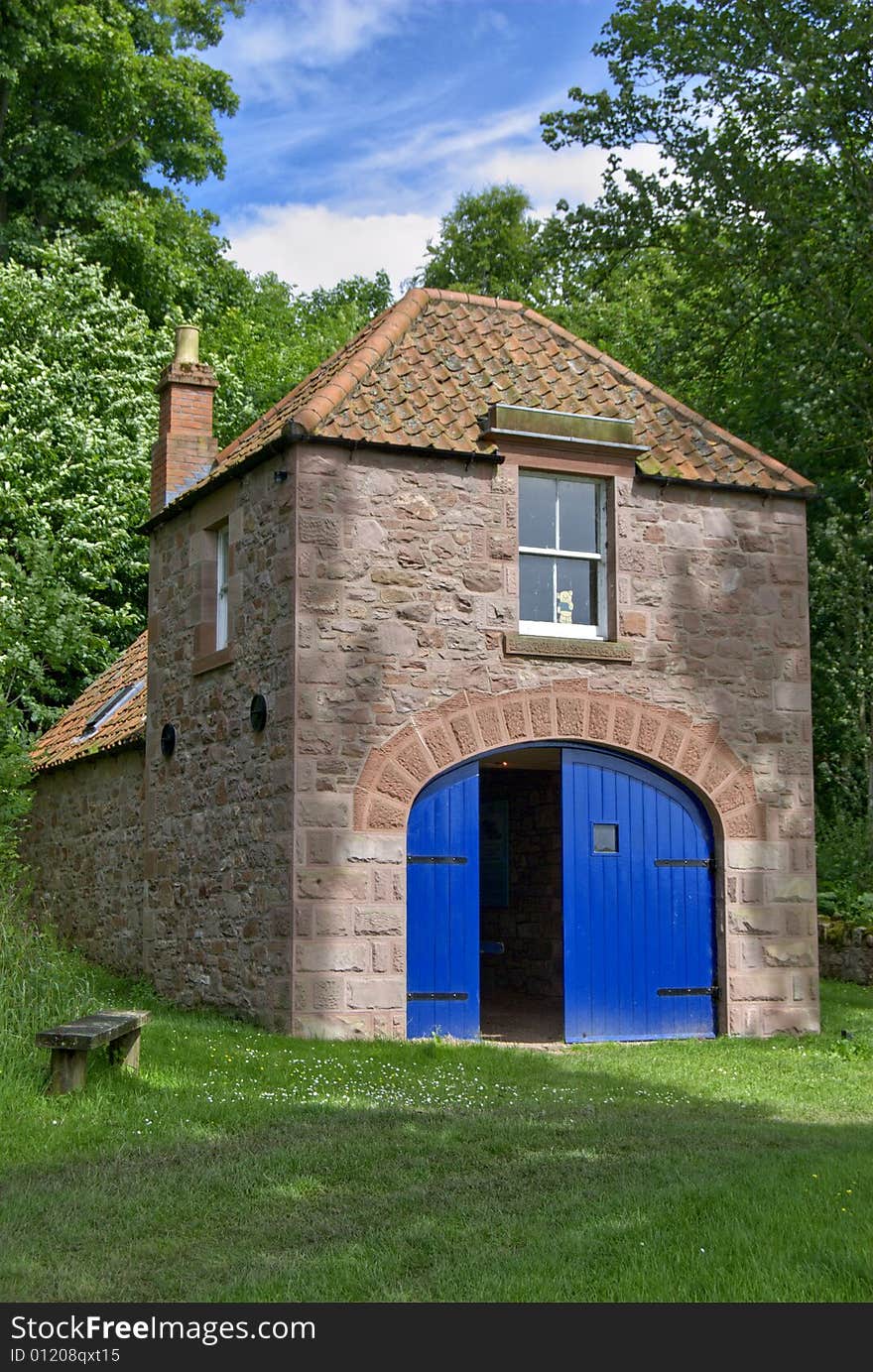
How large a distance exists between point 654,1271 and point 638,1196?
1.21 m

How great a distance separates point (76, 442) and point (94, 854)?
752 centimetres

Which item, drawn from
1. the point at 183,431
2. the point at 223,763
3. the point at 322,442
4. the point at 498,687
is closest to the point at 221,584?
the point at 223,763

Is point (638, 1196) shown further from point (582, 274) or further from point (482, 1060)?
point (582, 274)

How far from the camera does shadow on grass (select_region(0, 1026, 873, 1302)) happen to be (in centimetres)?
574

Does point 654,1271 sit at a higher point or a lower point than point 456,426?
lower

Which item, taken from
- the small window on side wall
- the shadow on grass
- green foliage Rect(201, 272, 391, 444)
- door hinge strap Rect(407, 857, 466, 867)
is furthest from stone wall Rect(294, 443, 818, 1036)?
green foliage Rect(201, 272, 391, 444)

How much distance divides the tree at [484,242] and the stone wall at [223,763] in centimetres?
2326

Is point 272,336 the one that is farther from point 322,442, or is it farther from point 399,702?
point 399,702

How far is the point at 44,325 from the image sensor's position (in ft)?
78.2

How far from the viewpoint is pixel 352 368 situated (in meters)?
13.6

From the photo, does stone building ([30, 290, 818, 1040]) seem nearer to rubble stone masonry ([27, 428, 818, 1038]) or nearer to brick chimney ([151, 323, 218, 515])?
rubble stone masonry ([27, 428, 818, 1038])

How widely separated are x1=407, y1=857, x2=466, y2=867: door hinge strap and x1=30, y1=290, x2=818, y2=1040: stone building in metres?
0.02
